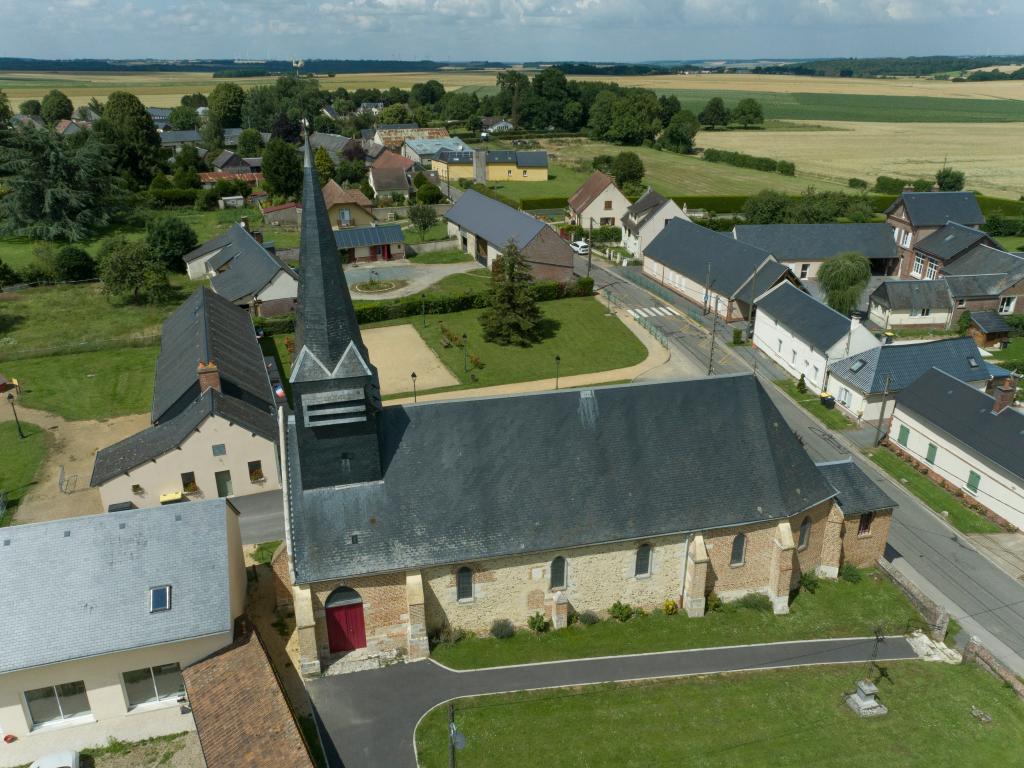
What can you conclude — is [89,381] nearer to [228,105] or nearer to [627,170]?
[627,170]

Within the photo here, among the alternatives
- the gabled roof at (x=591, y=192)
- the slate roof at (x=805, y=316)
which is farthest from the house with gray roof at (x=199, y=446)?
the gabled roof at (x=591, y=192)

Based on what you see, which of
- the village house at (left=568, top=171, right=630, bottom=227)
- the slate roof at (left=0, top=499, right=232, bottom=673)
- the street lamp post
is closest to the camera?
the slate roof at (left=0, top=499, right=232, bottom=673)

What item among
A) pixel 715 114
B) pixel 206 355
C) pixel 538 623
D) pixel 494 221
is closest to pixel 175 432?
pixel 206 355


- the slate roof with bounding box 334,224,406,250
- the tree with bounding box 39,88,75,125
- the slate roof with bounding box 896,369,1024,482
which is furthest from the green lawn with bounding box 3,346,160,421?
the tree with bounding box 39,88,75,125

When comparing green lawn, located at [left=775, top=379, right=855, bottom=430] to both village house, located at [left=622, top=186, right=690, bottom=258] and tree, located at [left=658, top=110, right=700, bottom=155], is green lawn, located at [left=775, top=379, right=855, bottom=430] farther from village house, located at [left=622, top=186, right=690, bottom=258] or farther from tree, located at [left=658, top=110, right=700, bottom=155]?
tree, located at [left=658, top=110, right=700, bottom=155]

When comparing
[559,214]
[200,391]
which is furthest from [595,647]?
[559,214]

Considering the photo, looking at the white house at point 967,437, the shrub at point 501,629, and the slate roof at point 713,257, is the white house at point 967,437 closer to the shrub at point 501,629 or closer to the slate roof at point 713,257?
the slate roof at point 713,257
